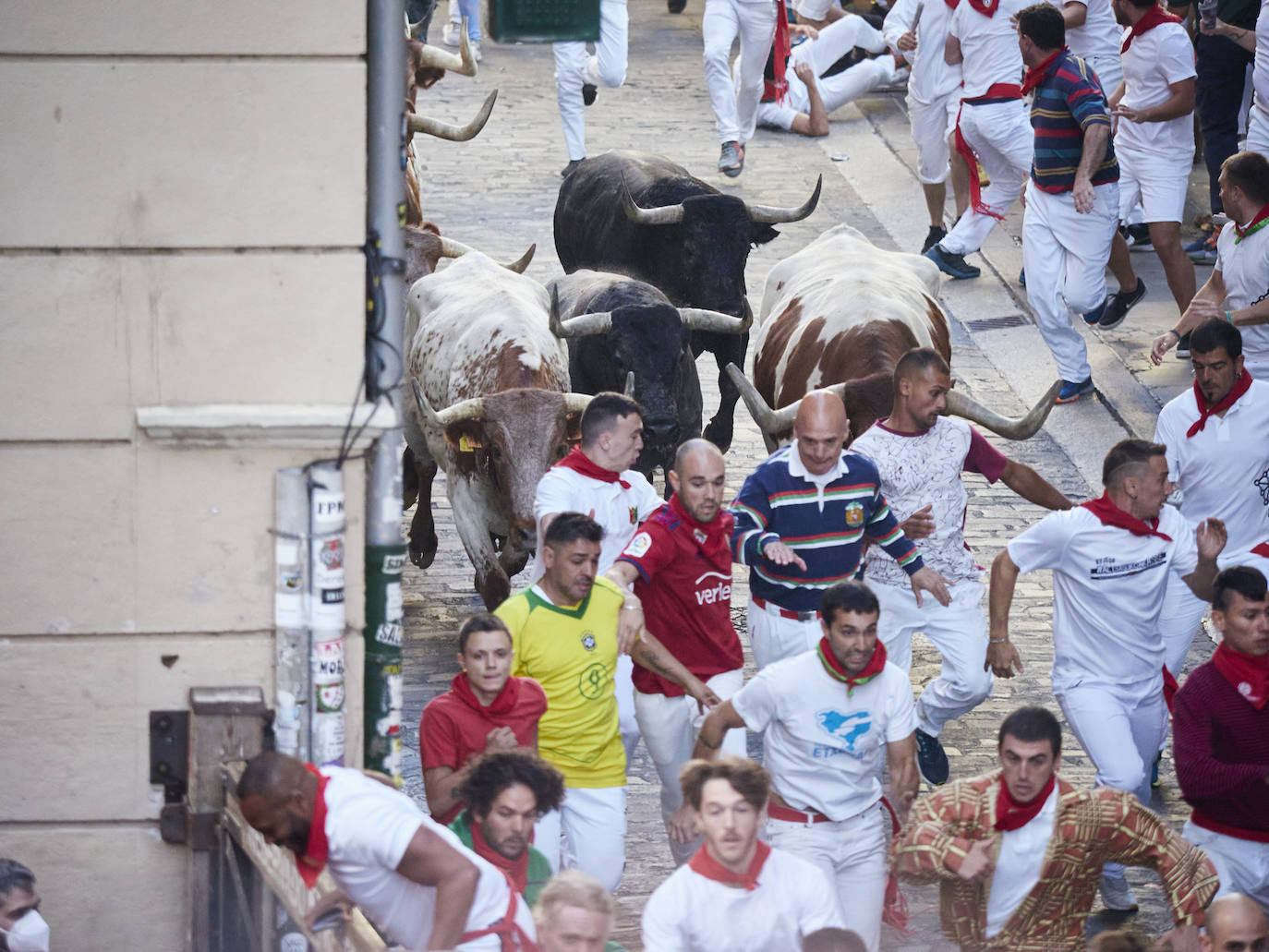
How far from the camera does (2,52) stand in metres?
5.36

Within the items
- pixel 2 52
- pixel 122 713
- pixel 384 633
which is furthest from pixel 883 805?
pixel 2 52

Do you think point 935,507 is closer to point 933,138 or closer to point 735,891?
point 735,891

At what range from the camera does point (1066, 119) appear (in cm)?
1224

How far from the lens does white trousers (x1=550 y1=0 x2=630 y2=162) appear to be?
17.2 meters

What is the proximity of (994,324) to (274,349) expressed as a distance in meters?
9.91

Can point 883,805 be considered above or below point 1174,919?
below

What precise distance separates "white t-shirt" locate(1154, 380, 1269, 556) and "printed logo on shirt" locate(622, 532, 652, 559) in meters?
2.63

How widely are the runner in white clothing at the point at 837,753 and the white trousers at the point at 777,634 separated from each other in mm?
1078

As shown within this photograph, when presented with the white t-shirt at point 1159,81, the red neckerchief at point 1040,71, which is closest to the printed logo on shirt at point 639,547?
the red neckerchief at point 1040,71

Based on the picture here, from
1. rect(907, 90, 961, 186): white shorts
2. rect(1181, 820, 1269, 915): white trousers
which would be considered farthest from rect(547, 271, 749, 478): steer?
rect(907, 90, 961, 186): white shorts

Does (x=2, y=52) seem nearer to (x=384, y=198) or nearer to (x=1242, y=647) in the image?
(x=384, y=198)

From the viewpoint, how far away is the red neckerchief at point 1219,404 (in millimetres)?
8445

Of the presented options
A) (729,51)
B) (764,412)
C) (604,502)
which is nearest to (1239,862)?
(604,502)

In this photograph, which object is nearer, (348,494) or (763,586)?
(348,494)
